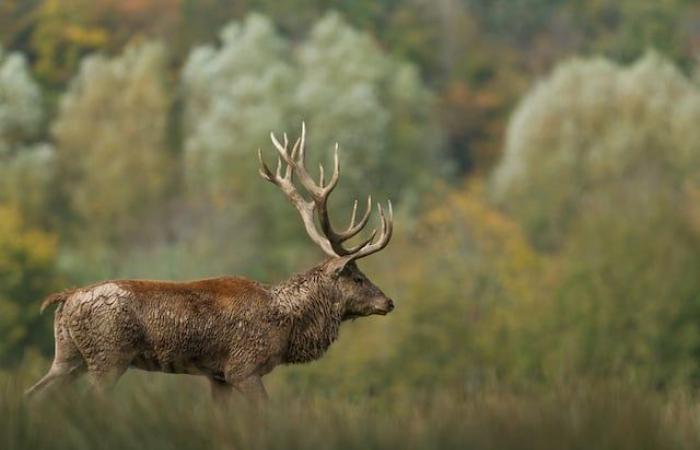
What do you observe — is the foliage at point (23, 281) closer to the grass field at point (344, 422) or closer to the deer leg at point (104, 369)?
the deer leg at point (104, 369)

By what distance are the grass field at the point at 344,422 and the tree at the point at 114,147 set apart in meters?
80.7

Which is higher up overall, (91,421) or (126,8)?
(126,8)

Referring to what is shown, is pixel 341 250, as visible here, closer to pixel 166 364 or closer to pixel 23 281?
pixel 166 364

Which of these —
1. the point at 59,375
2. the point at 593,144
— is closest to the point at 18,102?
the point at 593,144

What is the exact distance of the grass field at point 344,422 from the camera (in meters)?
11.4

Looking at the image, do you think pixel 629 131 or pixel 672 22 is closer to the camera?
pixel 629 131

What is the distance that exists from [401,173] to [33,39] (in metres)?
29.0

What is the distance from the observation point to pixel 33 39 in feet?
367

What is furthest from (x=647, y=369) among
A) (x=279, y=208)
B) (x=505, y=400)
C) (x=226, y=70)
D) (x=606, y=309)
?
(x=505, y=400)

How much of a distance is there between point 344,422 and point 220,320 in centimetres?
289

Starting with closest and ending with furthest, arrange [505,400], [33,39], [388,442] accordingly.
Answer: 1. [388,442]
2. [505,400]
3. [33,39]

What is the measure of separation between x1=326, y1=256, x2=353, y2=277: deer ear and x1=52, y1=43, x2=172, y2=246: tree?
7737 cm

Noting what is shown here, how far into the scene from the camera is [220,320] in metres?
14.5

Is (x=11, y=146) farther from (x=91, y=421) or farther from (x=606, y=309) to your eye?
(x=91, y=421)
